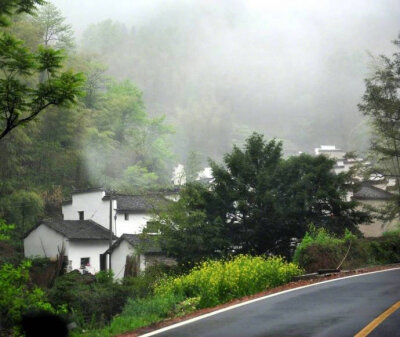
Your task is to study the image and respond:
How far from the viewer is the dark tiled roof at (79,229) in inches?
1795

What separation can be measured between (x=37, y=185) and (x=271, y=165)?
30312 millimetres

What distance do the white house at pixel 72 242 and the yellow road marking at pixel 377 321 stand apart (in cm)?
3621

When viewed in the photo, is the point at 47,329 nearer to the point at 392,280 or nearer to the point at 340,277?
the point at 392,280

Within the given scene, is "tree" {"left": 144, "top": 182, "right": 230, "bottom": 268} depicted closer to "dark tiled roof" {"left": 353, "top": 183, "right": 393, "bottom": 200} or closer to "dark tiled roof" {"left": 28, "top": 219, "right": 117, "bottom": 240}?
"dark tiled roof" {"left": 28, "top": 219, "right": 117, "bottom": 240}

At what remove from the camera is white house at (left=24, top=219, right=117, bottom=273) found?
4528cm

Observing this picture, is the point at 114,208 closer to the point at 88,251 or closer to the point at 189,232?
the point at 88,251

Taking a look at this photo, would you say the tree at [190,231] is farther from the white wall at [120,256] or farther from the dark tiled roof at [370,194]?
the dark tiled roof at [370,194]

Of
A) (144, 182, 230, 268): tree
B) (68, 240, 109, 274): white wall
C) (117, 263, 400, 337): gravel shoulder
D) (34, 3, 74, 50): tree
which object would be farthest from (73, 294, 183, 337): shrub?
(34, 3, 74, 50): tree

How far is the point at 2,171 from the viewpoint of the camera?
48.3m

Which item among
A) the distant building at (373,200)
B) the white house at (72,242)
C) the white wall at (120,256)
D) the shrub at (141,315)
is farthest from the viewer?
the distant building at (373,200)

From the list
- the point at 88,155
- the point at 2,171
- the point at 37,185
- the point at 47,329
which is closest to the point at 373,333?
the point at 47,329

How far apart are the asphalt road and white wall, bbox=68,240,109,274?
33.6 metres

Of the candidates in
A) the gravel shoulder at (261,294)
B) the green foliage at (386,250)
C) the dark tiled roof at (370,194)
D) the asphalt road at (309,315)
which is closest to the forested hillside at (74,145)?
the dark tiled roof at (370,194)

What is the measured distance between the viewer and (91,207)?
51438 mm
